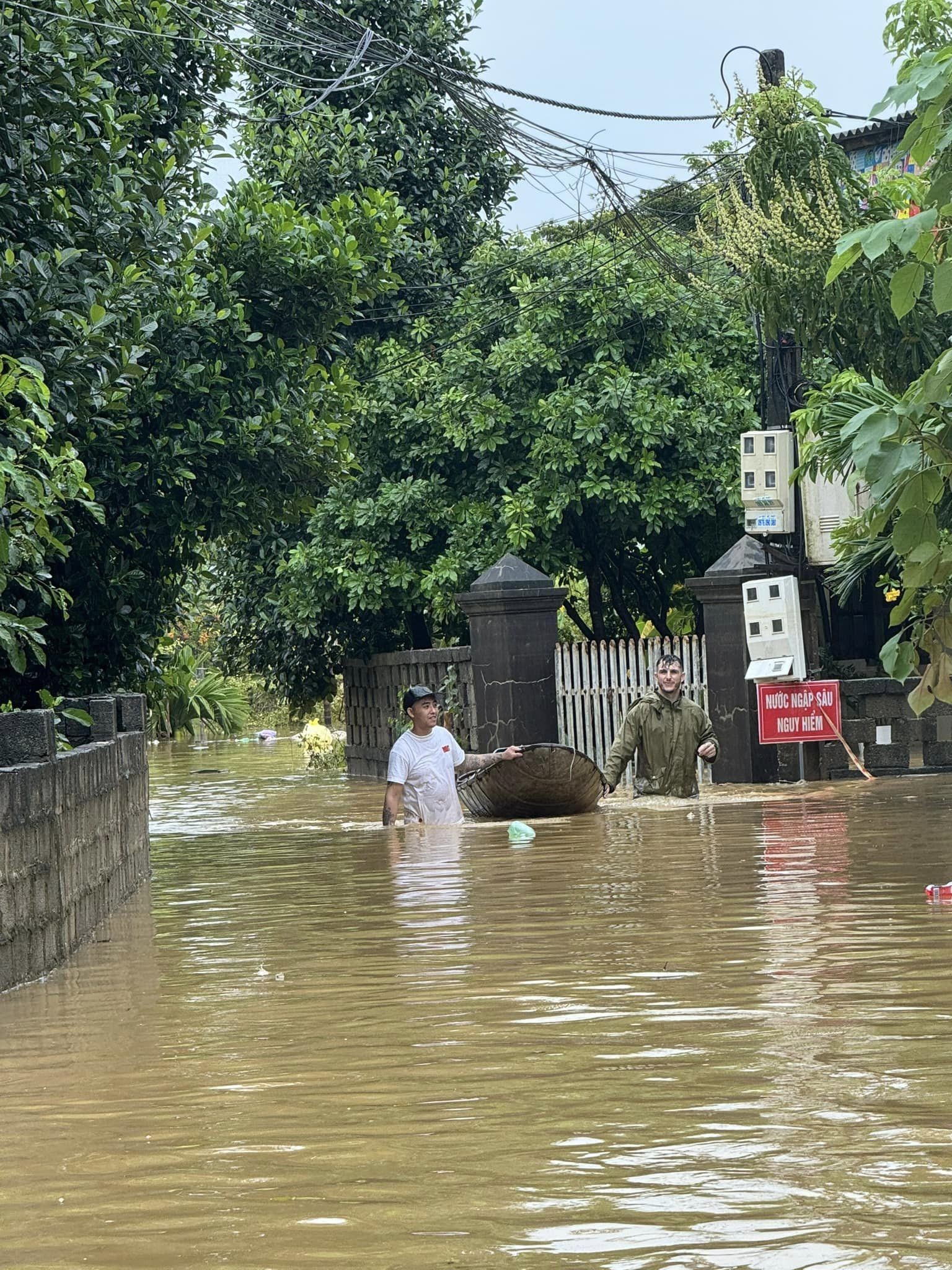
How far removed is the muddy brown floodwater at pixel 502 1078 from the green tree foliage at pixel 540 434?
11.9 meters

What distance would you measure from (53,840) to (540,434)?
14852mm

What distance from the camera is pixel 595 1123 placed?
15.3 ft

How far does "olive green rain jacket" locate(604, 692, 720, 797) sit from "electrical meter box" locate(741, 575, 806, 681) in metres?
3.21

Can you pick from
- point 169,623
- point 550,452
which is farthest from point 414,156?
point 169,623

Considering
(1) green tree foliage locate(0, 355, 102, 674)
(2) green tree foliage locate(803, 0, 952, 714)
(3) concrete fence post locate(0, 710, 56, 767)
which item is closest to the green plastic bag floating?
(1) green tree foliage locate(0, 355, 102, 674)

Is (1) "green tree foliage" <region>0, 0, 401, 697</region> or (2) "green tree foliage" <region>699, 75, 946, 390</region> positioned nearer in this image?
(1) "green tree foliage" <region>0, 0, 401, 697</region>

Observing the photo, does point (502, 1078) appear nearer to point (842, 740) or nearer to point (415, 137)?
point (842, 740)

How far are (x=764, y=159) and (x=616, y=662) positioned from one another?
5.64 metres

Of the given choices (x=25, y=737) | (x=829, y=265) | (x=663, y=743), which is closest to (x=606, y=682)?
(x=663, y=743)

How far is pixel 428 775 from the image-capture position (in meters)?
13.5

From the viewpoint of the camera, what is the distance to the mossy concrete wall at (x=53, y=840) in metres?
7.55

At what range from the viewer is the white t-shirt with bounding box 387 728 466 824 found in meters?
13.4

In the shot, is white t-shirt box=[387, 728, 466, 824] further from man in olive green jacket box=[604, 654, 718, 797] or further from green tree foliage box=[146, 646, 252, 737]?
green tree foliage box=[146, 646, 252, 737]

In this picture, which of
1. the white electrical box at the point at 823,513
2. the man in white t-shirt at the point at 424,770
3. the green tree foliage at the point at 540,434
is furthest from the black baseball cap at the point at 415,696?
the green tree foliage at the point at 540,434
